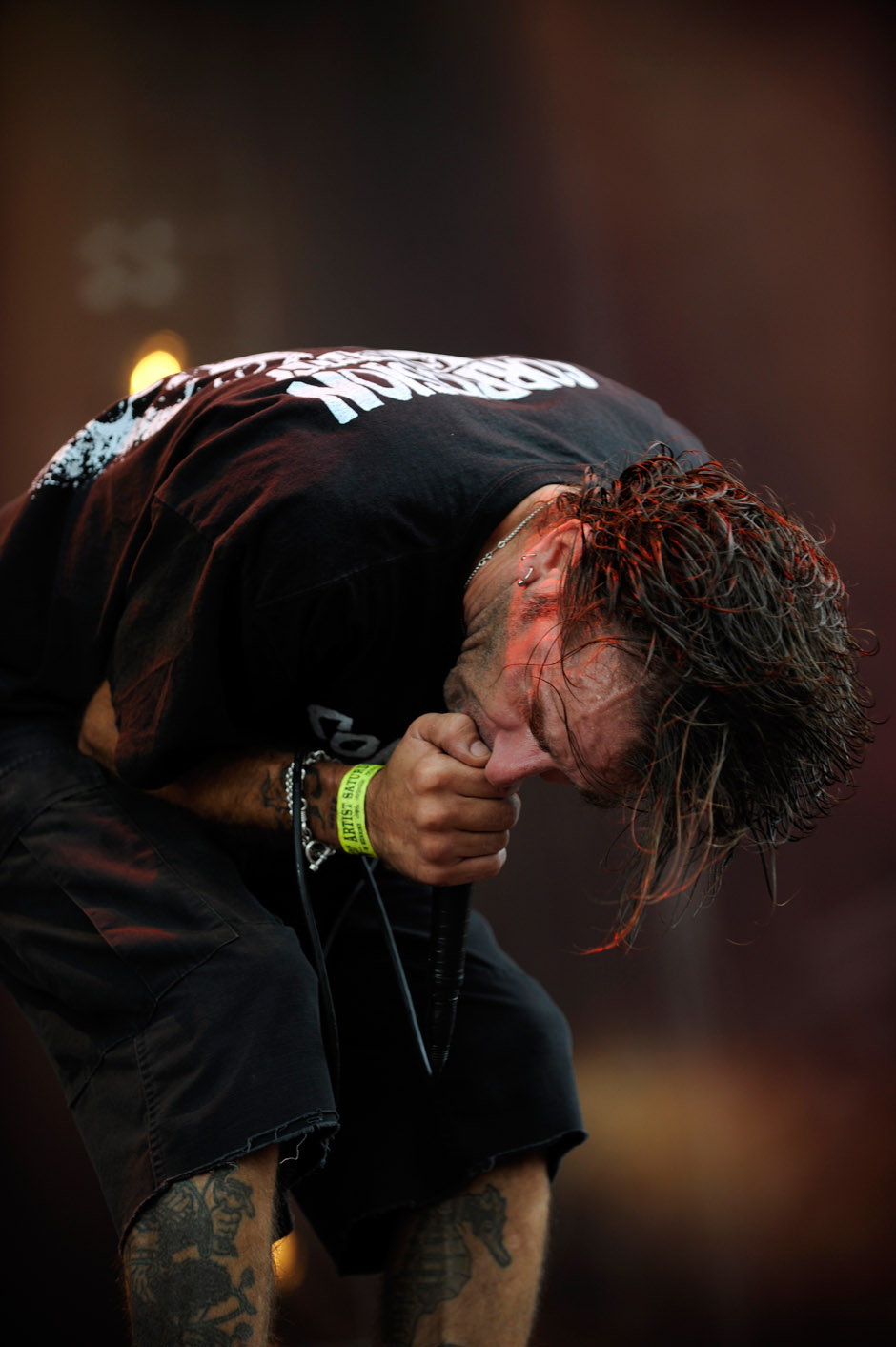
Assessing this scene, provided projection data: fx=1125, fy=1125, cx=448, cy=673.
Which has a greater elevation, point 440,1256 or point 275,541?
point 275,541

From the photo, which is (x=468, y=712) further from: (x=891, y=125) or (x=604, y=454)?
(x=891, y=125)

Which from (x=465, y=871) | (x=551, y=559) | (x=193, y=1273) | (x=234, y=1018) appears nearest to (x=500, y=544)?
(x=551, y=559)

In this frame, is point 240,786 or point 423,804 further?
point 240,786

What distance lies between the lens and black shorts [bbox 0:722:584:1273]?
834 mm

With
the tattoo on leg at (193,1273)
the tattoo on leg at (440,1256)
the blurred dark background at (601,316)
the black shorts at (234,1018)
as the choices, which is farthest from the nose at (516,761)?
the blurred dark background at (601,316)

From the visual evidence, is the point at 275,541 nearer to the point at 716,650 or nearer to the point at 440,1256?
the point at 716,650

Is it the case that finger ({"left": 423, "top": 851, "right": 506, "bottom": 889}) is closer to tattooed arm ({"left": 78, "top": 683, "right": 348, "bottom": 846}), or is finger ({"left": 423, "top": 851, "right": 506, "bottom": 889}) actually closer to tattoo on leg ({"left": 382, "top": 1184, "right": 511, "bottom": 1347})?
tattooed arm ({"left": 78, "top": 683, "right": 348, "bottom": 846})

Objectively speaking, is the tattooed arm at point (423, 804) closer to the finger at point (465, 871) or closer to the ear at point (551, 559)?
the finger at point (465, 871)

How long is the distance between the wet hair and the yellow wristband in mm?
199

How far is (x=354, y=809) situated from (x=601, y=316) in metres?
1.07

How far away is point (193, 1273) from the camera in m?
0.78

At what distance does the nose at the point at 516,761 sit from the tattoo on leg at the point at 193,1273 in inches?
13.9

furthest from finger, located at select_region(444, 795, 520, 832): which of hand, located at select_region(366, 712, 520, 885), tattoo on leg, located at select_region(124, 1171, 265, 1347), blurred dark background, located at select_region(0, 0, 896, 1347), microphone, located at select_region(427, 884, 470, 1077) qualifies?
blurred dark background, located at select_region(0, 0, 896, 1347)

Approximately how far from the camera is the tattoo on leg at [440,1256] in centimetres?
106
